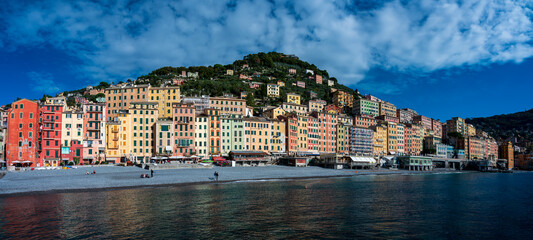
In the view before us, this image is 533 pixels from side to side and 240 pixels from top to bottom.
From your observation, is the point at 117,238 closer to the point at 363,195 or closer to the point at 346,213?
the point at 346,213

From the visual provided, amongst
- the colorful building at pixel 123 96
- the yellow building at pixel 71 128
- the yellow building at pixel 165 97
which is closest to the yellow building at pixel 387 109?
the yellow building at pixel 165 97

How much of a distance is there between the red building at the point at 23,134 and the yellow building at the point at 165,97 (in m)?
36.4

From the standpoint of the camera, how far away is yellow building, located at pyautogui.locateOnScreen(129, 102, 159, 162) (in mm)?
94500

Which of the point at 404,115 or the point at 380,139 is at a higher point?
the point at 404,115

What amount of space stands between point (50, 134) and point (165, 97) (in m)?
36.4

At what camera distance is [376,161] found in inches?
4870

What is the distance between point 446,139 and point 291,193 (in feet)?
570

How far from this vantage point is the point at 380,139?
5610 inches

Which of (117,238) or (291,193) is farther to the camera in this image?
(291,193)

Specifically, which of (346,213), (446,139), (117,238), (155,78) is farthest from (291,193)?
(446,139)

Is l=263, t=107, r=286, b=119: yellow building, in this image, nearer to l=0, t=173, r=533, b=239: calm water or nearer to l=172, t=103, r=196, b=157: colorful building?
l=172, t=103, r=196, b=157: colorful building

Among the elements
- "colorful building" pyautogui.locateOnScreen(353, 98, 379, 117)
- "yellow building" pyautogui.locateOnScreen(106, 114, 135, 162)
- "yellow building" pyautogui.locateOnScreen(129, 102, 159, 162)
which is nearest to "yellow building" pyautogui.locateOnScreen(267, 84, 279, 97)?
"colorful building" pyautogui.locateOnScreen(353, 98, 379, 117)

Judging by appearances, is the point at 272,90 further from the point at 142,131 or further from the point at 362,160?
the point at 142,131

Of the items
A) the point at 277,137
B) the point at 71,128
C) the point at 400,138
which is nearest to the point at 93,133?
the point at 71,128
